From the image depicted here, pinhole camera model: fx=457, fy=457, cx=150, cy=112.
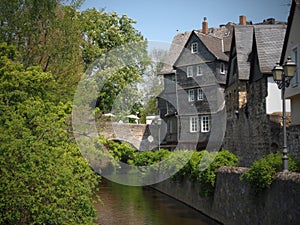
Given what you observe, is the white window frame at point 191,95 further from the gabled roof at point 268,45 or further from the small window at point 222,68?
the gabled roof at point 268,45

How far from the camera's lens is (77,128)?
15250 millimetres

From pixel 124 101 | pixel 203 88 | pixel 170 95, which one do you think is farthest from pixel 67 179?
pixel 170 95

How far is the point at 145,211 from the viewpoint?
20.9 meters

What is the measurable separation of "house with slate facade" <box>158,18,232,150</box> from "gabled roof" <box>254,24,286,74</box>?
10.5m

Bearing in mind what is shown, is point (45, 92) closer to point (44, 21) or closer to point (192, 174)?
point (44, 21)

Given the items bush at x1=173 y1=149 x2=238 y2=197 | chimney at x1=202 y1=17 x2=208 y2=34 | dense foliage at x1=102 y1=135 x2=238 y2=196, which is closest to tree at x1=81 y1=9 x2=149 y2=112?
dense foliage at x1=102 y1=135 x2=238 y2=196

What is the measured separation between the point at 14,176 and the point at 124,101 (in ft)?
62.4

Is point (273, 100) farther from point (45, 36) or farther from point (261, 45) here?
point (45, 36)

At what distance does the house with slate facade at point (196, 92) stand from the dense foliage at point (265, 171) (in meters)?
23.6

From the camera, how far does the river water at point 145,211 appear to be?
17.9 meters

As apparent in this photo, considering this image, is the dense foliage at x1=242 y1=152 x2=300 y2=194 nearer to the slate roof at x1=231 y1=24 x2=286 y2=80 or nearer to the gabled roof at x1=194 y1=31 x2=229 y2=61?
the slate roof at x1=231 y1=24 x2=286 y2=80

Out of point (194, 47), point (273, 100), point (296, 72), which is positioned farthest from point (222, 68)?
point (296, 72)

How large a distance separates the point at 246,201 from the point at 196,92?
27.1m

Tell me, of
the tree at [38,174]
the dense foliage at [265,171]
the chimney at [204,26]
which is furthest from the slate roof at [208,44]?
the tree at [38,174]
